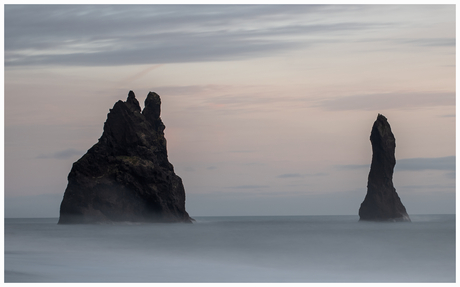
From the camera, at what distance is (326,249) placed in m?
64.1

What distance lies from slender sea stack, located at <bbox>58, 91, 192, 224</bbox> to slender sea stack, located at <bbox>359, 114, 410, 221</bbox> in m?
37.7

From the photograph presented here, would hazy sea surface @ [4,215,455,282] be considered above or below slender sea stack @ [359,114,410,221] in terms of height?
below

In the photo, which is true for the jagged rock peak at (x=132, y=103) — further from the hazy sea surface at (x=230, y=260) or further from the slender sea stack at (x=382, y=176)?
the hazy sea surface at (x=230, y=260)

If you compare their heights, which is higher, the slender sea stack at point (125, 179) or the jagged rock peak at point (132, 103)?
the jagged rock peak at point (132, 103)

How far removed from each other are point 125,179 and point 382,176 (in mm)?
51060

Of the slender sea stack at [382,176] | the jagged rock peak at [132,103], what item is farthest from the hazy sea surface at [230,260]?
the slender sea stack at [382,176]

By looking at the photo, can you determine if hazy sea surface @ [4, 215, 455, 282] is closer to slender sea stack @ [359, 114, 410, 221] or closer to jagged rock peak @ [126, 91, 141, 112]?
jagged rock peak @ [126, 91, 141, 112]

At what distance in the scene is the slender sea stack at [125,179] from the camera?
117 m

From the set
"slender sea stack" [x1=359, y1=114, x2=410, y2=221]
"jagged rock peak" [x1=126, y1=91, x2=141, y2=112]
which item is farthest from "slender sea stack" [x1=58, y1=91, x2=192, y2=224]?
"slender sea stack" [x1=359, y1=114, x2=410, y2=221]

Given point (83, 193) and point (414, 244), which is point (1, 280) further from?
point (83, 193)

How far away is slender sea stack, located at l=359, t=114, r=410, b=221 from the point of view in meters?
134

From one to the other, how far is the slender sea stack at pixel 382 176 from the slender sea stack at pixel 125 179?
37.7 metres
